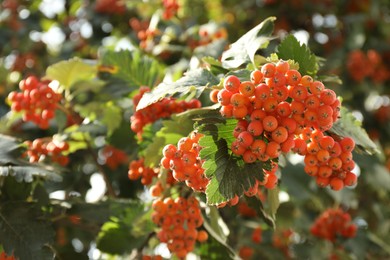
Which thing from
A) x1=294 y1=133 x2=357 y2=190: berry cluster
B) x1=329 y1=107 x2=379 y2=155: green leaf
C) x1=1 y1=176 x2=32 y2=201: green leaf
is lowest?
x1=1 y1=176 x2=32 y2=201: green leaf

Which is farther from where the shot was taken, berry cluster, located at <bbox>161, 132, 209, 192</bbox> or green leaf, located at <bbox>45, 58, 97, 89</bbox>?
green leaf, located at <bbox>45, 58, 97, 89</bbox>

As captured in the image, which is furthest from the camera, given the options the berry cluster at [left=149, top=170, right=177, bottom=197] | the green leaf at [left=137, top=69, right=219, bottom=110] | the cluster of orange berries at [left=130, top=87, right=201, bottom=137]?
the cluster of orange berries at [left=130, top=87, right=201, bottom=137]

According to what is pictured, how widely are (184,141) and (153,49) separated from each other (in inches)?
98.8

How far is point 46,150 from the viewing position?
10.7 feet

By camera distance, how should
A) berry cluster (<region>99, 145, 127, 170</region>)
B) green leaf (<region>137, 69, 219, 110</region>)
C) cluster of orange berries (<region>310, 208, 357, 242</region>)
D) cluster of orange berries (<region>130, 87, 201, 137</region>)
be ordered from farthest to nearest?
1. berry cluster (<region>99, 145, 127, 170</region>)
2. cluster of orange berries (<region>310, 208, 357, 242</region>)
3. cluster of orange berries (<region>130, 87, 201, 137</region>)
4. green leaf (<region>137, 69, 219, 110</region>)

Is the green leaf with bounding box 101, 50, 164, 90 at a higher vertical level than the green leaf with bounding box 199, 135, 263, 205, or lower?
lower

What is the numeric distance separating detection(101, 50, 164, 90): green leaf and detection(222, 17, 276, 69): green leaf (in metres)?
0.75

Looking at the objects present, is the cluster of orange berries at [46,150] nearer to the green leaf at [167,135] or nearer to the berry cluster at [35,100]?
the berry cluster at [35,100]

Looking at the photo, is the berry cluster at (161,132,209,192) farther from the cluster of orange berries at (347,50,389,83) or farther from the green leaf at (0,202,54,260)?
the cluster of orange berries at (347,50,389,83)

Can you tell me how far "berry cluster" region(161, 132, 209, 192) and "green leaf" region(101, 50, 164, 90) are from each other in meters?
1.20

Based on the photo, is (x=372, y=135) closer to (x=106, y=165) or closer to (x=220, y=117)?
(x=106, y=165)

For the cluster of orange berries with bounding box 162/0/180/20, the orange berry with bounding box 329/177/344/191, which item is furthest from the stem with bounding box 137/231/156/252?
the cluster of orange berries with bounding box 162/0/180/20

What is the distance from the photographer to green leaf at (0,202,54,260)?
2.70m

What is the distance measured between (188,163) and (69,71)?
164cm
